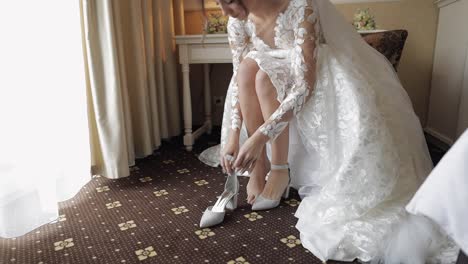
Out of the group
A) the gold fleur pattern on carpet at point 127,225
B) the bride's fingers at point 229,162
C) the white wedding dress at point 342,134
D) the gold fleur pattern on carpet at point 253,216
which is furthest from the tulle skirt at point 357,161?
the gold fleur pattern on carpet at point 127,225

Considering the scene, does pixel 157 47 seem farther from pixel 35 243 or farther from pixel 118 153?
pixel 35 243

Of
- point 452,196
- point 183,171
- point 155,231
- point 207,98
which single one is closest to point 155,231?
point 155,231

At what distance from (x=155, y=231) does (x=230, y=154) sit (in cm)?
30

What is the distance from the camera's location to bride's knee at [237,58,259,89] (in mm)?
1054

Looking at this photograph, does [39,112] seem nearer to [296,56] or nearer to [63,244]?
[63,244]

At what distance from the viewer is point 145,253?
0.83 m

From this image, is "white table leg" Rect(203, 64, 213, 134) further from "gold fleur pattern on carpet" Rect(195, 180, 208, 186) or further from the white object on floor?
the white object on floor

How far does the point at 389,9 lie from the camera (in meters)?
1.78

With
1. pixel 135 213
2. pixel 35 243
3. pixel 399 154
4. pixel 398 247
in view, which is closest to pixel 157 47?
pixel 135 213

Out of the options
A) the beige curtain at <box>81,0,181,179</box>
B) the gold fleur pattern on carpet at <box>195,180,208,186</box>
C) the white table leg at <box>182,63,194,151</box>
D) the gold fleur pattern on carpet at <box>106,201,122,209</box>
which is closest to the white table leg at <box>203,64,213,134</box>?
the beige curtain at <box>81,0,181,179</box>

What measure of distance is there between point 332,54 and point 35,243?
97cm

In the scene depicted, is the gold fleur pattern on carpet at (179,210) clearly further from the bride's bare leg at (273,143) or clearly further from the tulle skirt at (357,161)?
the tulle skirt at (357,161)

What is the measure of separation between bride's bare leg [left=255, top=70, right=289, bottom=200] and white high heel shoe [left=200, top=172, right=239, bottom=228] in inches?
3.9

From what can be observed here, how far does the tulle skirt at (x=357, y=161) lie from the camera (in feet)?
2.58
